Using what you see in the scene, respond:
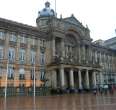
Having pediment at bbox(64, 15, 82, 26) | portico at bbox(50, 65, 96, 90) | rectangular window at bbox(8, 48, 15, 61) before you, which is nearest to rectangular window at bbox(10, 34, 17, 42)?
rectangular window at bbox(8, 48, 15, 61)

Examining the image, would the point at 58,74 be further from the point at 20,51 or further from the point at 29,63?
the point at 20,51

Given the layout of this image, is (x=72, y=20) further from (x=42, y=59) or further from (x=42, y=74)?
(x=42, y=74)

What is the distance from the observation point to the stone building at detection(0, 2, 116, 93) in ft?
160

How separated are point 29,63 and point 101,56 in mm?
33927

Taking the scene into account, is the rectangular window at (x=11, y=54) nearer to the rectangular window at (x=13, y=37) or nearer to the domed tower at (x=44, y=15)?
the rectangular window at (x=13, y=37)

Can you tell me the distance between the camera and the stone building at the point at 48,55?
160 ft

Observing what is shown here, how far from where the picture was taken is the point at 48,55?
184 ft

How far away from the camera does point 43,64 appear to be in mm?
54938

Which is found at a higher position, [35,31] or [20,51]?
[35,31]

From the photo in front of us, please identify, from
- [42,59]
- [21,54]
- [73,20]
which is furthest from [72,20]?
[21,54]

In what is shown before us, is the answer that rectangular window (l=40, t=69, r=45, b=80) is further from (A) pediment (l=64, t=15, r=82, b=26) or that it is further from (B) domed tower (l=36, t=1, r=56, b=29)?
(B) domed tower (l=36, t=1, r=56, b=29)

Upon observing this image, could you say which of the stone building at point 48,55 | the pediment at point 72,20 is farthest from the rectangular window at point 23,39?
the pediment at point 72,20

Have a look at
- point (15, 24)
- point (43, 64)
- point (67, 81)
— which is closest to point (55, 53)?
point (43, 64)

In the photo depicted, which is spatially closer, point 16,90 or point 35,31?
point 16,90
